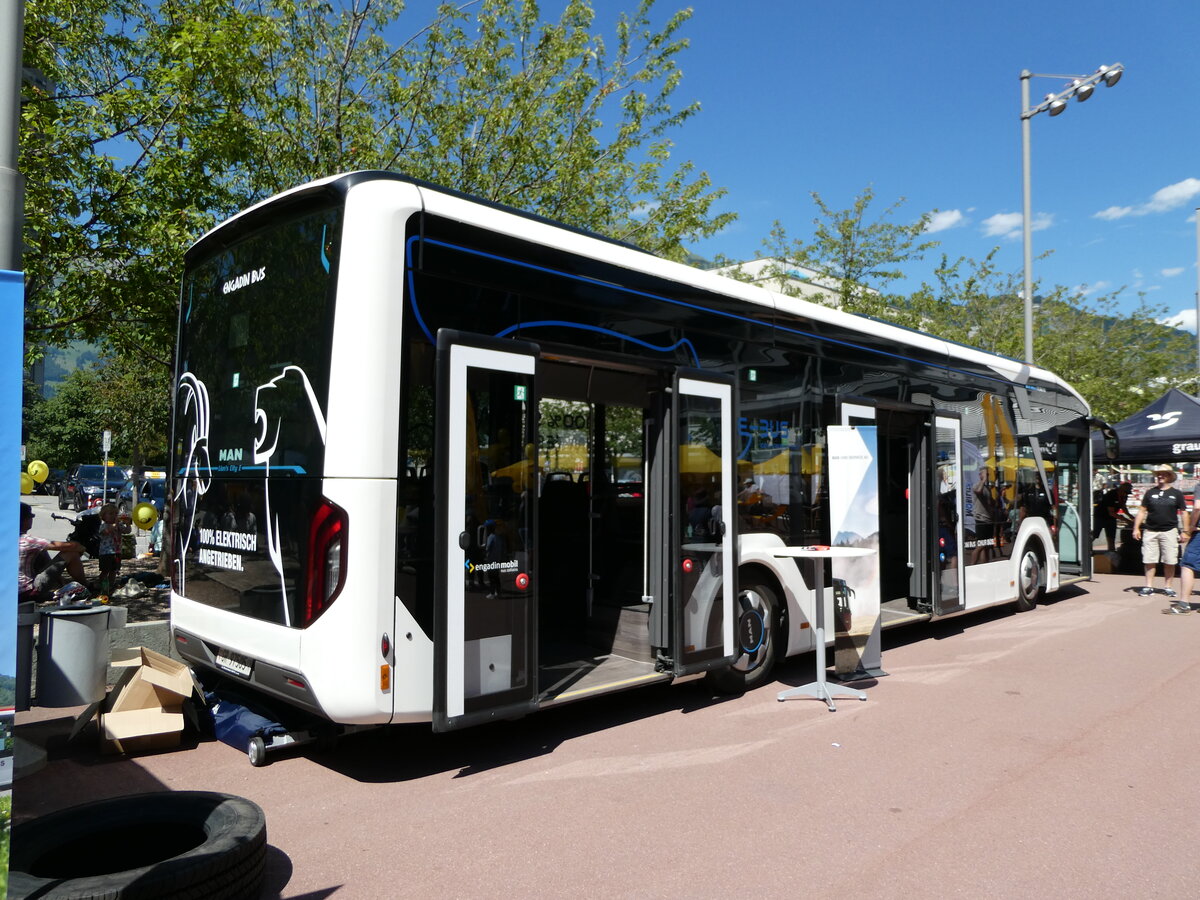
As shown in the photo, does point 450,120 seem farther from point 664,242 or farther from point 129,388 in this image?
point 129,388

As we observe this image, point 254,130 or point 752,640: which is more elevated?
point 254,130

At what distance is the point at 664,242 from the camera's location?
44.3 ft

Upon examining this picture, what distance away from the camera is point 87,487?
108ft

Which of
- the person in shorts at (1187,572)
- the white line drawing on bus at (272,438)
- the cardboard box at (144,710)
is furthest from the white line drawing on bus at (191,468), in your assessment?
the person in shorts at (1187,572)

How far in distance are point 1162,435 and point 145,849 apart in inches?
645

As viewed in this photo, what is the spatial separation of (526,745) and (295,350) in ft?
9.47

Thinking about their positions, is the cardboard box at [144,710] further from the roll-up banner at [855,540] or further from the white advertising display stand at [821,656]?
the roll-up banner at [855,540]

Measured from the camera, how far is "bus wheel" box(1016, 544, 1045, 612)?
11195mm

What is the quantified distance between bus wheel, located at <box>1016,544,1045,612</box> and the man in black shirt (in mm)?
2620

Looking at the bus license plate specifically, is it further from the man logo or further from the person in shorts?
the man logo

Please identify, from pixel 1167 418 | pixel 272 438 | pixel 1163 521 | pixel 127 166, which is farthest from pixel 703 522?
pixel 1167 418

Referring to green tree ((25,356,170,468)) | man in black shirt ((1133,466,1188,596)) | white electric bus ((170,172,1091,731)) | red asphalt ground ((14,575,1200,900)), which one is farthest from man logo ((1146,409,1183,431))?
green tree ((25,356,170,468))

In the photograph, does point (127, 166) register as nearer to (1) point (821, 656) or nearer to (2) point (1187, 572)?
(1) point (821, 656)

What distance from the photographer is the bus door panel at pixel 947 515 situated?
9.09m
